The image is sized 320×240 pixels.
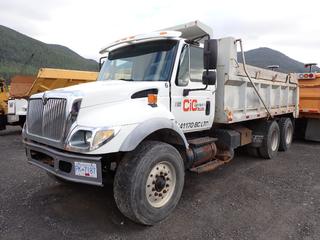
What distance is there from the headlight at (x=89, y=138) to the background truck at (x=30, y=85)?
7.74 m

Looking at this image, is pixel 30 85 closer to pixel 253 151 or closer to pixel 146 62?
pixel 146 62

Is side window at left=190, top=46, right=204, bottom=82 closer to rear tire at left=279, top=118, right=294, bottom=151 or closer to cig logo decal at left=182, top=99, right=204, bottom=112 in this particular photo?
cig logo decal at left=182, top=99, right=204, bottom=112

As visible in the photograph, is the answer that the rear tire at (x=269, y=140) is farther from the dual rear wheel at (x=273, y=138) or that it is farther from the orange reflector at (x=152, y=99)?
the orange reflector at (x=152, y=99)

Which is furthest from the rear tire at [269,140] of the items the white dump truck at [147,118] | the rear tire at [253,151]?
the white dump truck at [147,118]

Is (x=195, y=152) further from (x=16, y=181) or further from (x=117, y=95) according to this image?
(x=16, y=181)

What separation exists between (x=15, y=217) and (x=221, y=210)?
2753 mm

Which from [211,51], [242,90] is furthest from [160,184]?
[242,90]

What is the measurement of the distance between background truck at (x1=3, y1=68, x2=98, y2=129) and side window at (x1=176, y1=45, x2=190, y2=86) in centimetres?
736

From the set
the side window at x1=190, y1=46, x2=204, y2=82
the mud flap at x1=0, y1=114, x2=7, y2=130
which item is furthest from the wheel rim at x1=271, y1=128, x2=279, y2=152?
the mud flap at x1=0, y1=114, x2=7, y2=130

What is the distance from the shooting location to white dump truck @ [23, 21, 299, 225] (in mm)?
3252

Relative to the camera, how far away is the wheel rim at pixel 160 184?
360 cm

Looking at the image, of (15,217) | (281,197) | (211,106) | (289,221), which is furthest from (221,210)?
(15,217)

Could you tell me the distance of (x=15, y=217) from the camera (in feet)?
12.4

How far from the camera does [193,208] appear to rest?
13.4 ft
